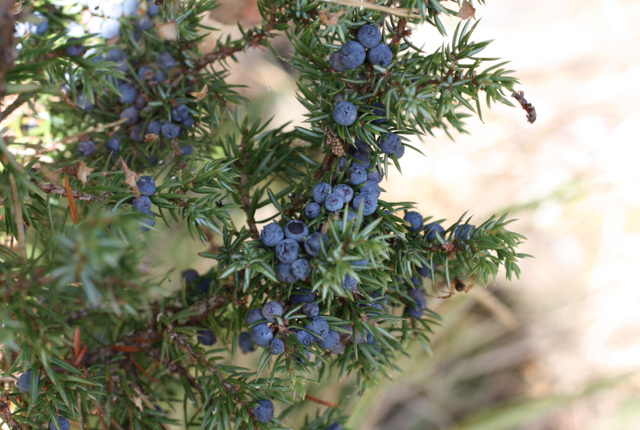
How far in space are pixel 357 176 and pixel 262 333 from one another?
20cm

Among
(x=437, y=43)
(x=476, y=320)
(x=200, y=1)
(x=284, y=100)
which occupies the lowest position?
(x=200, y=1)

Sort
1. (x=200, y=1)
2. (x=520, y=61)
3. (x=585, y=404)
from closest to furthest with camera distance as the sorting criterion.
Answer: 1. (x=200, y=1)
2. (x=585, y=404)
3. (x=520, y=61)

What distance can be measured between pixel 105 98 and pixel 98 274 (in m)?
0.39

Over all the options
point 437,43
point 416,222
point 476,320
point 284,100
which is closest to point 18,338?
point 416,222

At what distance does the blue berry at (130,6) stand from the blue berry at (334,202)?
39cm

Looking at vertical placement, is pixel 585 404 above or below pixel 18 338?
above

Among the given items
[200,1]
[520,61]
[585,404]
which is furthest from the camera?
[520,61]

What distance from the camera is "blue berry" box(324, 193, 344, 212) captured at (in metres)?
0.49

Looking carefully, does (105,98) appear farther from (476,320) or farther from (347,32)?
(476,320)

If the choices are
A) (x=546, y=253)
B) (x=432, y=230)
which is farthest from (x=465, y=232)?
(x=546, y=253)

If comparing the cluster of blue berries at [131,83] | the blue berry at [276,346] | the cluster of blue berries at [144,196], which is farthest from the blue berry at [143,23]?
the blue berry at [276,346]

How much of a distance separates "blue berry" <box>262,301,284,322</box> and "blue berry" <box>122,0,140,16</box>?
436 millimetres

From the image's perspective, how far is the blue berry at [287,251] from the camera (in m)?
0.49

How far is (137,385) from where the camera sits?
2.07 ft
